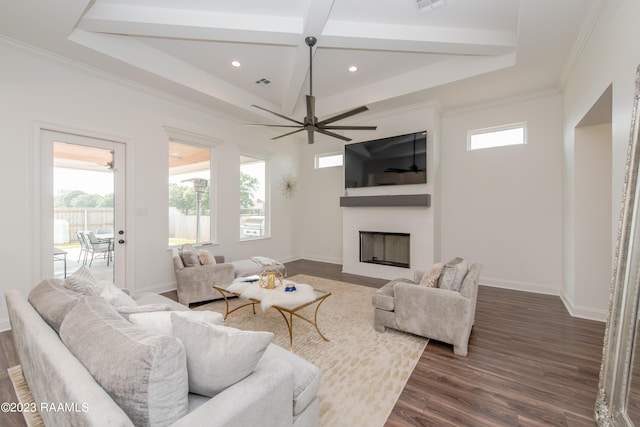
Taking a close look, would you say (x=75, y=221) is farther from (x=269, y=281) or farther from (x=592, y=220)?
(x=592, y=220)

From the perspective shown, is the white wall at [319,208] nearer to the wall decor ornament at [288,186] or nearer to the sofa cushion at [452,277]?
the wall decor ornament at [288,186]

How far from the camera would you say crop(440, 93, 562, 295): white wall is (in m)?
4.26

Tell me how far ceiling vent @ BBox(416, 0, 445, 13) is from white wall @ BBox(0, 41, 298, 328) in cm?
380

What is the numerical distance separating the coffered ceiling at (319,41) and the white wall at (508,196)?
0.42m

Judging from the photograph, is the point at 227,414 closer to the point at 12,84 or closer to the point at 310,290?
the point at 310,290

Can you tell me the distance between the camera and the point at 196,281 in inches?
146

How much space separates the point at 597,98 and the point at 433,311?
8.33ft

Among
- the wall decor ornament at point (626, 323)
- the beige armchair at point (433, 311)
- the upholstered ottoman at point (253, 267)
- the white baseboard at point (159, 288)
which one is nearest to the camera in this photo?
the wall decor ornament at point (626, 323)

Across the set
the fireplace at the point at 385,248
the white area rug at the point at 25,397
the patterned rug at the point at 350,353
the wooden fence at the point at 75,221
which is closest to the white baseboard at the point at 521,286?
the fireplace at the point at 385,248

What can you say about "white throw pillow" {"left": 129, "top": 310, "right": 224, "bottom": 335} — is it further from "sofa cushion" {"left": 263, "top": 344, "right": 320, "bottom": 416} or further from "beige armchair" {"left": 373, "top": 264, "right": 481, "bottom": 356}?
"beige armchair" {"left": 373, "top": 264, "right": 481, "bottom": 356}

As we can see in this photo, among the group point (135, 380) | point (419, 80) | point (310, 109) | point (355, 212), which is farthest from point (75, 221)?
point (419, 80)

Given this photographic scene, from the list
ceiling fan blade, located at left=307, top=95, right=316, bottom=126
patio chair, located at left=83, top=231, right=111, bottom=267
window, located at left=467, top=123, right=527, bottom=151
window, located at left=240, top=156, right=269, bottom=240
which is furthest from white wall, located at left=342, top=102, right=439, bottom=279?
patio chair, located at left=83, top=231, right=111, bottom=267

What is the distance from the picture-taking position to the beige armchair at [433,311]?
2.52 m

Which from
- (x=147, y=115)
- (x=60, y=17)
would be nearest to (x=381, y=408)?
(x=60, y=17)
